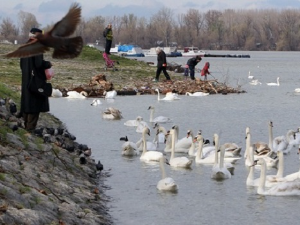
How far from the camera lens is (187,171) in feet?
42.7

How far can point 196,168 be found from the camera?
13398 millimetres

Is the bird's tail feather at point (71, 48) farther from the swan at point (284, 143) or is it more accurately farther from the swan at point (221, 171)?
the swan at point (284, 143)

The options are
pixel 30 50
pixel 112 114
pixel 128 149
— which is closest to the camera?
pixel 30 50

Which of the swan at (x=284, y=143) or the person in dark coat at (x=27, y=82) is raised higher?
the person in dark coat at (x=27, y=82)

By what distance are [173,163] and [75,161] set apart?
1917 mm

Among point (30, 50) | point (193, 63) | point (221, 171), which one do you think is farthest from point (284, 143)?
point (193, 63)

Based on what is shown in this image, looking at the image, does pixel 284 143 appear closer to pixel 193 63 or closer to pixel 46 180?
pixel 46 180

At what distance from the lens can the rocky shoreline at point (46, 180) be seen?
7.84 m

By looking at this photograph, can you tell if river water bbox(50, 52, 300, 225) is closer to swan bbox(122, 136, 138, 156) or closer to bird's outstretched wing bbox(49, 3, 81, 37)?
swan bbox(122, 136, 138, 156)

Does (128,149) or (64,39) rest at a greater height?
(64,39)

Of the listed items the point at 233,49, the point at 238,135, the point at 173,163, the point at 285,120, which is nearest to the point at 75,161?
the point at 173,163

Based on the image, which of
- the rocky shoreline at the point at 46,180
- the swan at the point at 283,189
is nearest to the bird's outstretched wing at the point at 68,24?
the rocky shoreline at the point at 46,180

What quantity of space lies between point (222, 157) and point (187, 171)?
74 centimetres

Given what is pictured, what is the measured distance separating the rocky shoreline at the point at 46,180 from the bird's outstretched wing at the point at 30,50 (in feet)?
4.52
